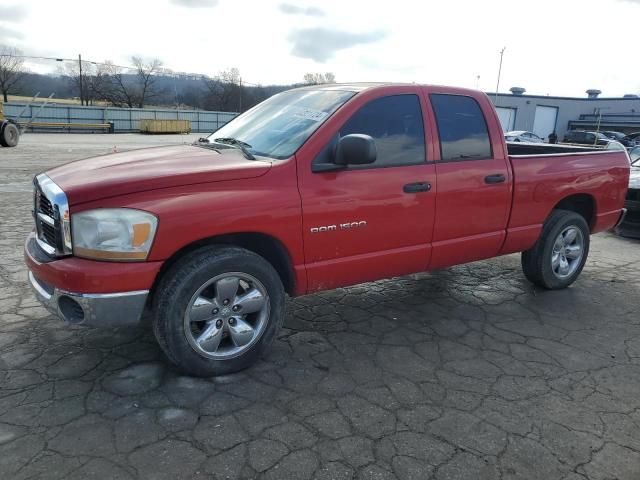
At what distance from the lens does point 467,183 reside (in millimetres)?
4160

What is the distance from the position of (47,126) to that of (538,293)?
133ft

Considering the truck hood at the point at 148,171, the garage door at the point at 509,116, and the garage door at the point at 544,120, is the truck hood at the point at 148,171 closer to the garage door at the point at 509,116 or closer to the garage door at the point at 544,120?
the garage door at the point at 509,116

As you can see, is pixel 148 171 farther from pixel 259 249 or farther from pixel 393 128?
pixel 393 128

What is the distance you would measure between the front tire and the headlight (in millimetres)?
320

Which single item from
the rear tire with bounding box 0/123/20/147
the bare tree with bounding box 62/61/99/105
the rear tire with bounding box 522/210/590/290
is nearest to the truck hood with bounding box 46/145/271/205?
the rear tire with bounding box 522/210/590/290

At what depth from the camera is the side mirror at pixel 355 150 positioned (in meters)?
3.32

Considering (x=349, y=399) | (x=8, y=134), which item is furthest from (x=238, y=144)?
(x=8, y=134)

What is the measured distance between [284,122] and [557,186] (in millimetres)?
2703

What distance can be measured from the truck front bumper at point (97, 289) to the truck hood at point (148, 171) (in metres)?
0.39

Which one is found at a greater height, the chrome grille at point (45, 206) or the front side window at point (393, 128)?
the front side window at point (393, 128)

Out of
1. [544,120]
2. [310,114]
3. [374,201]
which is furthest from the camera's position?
[544,120]

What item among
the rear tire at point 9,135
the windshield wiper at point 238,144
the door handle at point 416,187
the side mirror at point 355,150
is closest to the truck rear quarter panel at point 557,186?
the door handle at point 416,187

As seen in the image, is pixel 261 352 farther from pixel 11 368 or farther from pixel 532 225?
pixel 532 225

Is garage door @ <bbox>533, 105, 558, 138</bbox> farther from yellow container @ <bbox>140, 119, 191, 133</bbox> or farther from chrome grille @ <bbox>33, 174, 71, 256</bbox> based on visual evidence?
chrome grille @ <bbox>33, 174, 71, 256</bbox>
